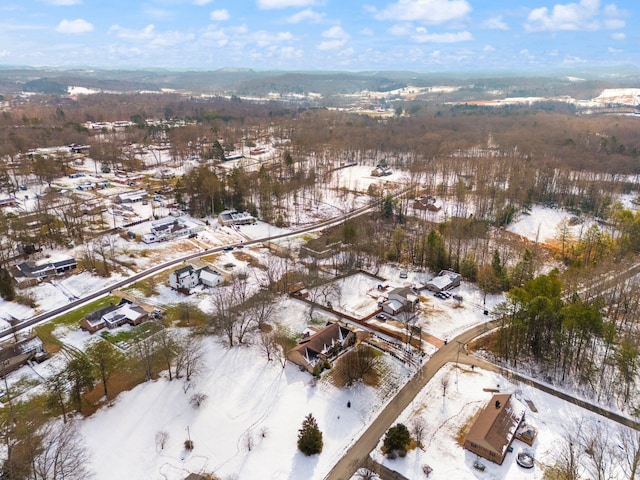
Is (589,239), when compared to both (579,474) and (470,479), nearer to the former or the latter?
(579,474)

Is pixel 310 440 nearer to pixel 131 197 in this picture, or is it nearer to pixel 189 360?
pixel 189 360

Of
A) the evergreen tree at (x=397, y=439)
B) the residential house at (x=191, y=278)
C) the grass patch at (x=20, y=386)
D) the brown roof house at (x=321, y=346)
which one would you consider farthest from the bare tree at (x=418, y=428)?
the grass patch at (x=20, y=386)

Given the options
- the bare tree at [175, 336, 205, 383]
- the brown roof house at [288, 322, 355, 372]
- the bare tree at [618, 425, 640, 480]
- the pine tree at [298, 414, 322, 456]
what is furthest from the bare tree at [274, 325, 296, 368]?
the bare tree at [618, 425, 640, 480]

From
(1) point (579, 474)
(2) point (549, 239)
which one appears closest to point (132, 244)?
(1) point (579, 474)

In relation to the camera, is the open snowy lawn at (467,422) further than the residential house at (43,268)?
No

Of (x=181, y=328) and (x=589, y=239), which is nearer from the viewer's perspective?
(x=181, y=328)

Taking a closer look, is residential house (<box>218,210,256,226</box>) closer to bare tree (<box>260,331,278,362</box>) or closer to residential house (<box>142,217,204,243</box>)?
residential house (<box>142,217,204,243</box>)

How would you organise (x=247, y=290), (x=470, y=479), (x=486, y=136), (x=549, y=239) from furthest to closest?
(x=486, y=136) < (x=549, y=239) < (x=247, y=290) < (x=470, y=479)

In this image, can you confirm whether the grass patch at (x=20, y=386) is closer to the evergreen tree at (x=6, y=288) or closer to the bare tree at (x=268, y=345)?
the evergreen tree at (x=6, y=288)
